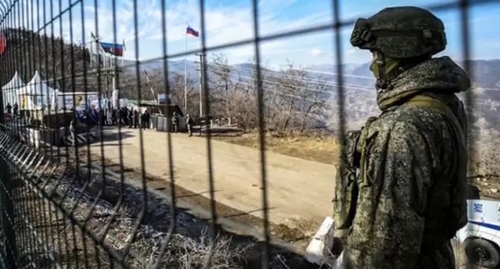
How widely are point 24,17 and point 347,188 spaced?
4.99 ft

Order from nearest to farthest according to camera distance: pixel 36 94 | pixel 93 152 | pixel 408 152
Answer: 1. pixel 408 152
2. pixel 93 152
3. pixel 36 94

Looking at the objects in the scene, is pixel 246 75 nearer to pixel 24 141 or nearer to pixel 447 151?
pixel 447 151

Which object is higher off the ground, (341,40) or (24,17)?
(24,17)

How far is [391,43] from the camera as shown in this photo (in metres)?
0.41

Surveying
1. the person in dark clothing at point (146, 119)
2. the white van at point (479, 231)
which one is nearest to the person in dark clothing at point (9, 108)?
the person in dark clothing at point (146, 119)

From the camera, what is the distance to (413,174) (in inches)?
14.9

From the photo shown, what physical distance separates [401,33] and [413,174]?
116mm

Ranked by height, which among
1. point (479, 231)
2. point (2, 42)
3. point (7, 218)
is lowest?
point (7, 218)

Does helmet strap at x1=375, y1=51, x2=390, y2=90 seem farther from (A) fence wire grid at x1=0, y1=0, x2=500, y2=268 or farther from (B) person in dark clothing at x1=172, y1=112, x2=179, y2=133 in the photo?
(B) person in dark clothing at x1=172, y1=112, x2=179, y2=133

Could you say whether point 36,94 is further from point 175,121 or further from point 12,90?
point 175,121

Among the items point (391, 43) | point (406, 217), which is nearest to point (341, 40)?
point (391, 43)

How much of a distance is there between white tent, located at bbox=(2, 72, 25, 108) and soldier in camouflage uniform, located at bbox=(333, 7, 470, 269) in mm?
1933

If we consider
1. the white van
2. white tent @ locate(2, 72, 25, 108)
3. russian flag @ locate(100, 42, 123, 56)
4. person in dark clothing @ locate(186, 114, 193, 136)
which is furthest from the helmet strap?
white tent @ locate(2, 72, 25, 108)

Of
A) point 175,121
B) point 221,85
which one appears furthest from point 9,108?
point 221,85
